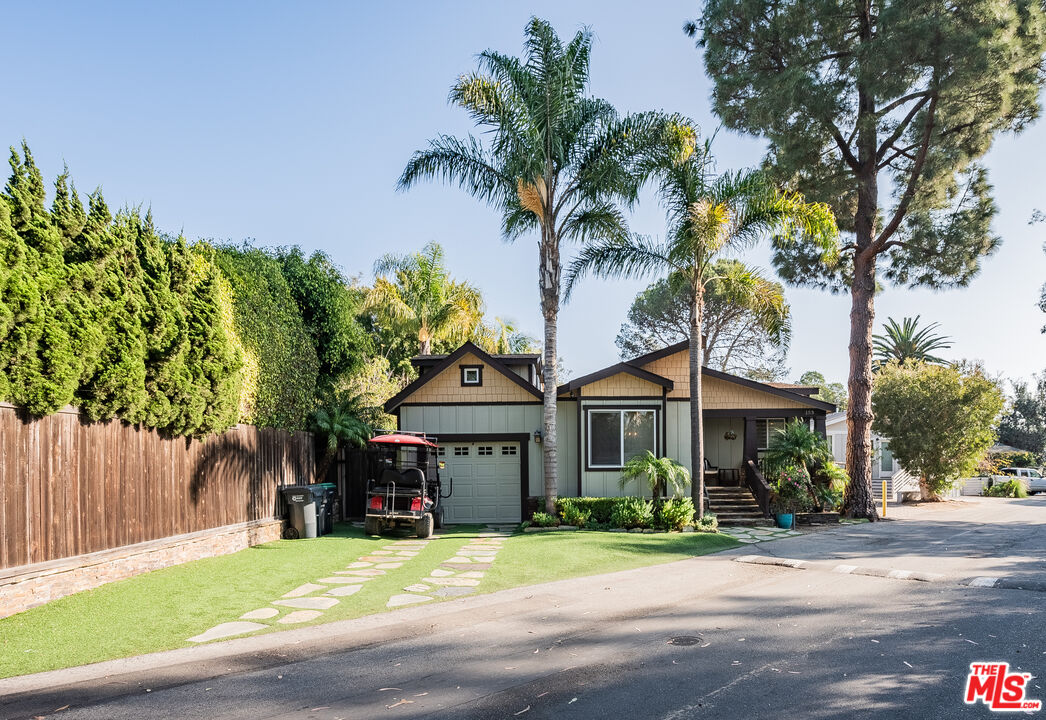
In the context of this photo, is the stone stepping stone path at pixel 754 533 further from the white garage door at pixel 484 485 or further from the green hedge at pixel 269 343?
the green hedge at pixel 269 343

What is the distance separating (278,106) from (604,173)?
733 cm

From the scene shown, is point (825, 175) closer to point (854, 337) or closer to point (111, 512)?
point (854, 337)

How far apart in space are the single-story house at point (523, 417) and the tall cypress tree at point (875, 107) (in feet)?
13.3

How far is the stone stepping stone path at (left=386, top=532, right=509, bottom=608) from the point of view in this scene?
8808mm

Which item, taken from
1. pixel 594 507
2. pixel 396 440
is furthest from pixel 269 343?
pixel 594 507

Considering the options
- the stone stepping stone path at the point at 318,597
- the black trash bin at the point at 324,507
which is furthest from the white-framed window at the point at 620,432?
the stone stepping stone path at the point at 318,597

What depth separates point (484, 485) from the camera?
1869 cm

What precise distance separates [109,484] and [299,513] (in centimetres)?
538

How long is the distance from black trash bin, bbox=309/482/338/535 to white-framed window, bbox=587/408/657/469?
254 inches

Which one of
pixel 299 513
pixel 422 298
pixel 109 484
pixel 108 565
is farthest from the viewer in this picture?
pixel 422 298

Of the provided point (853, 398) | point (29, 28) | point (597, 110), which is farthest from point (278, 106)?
point (853, 398)

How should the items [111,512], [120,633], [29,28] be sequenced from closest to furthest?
[120,633] < [111,512] < [29,28]

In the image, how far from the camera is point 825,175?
21.6 meters

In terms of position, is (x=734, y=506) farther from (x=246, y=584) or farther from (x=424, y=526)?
(x=246, y=584)
